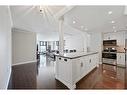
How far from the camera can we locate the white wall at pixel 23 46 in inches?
287

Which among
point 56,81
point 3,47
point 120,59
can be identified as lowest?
point 56,81

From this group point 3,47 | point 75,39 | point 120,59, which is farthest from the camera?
point 75,39

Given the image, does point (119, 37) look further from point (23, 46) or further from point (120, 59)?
point (23, 46)

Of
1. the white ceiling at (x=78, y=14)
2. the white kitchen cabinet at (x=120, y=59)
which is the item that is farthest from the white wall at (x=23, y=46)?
the white kitchen cabinet at (x=120, y=59)

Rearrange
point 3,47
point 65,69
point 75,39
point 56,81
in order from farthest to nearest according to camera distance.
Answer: point 75,39 → point 56,81 → point 65,69 → point 3,47

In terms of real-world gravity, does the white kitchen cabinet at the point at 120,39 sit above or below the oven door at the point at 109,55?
above

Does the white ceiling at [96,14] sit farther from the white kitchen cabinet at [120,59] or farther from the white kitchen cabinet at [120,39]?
the white kitchen cabinet at [120,59]

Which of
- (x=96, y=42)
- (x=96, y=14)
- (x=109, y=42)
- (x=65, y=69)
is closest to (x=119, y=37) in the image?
(x=109, y=42)

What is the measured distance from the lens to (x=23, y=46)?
25.7ft

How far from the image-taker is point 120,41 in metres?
7.32

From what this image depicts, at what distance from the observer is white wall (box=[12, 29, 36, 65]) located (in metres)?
7.29

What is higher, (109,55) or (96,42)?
(96,42)
